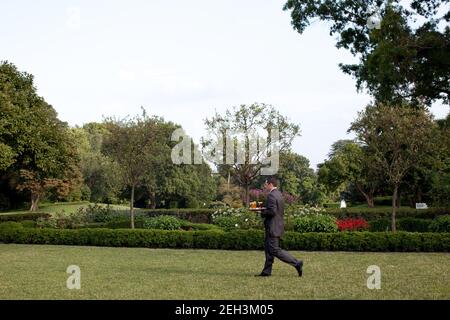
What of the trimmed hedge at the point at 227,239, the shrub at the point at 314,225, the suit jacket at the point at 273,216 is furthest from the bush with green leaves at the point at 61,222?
the suit jacket at the point at 273,216

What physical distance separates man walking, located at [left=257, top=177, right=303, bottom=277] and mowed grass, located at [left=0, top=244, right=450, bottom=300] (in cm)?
31

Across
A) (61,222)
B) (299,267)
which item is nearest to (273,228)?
(299,267)

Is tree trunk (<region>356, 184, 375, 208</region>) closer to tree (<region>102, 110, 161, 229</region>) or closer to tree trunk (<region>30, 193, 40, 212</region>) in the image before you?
tree (<region>102, 110, 161, 229</region>)

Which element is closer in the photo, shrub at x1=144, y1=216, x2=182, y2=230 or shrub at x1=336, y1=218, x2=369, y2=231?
shrub at x1=336, y1=218, x2=369, y2=231

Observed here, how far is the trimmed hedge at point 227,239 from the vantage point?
1811 cm

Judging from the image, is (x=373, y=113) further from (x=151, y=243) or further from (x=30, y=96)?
(x=30, y=96)

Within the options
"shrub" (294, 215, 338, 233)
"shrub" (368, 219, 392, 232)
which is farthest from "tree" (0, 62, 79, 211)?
"shrub" (368, 219, 392, 232)

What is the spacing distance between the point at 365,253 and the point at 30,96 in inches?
764

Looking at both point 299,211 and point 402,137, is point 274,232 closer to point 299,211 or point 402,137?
point 299,211

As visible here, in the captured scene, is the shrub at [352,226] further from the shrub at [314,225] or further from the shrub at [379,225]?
the shrub at [379,225]

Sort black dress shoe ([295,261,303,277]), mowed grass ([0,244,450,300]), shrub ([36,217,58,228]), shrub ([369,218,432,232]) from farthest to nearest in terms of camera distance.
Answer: shrub ([369,218,432,232]), shrub ([36,217,58,228]), black dress shoe ([295,261,303,277]), mowed grass ([0,244,450,300])

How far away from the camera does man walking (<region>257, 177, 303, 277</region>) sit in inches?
439

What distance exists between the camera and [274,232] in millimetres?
11289

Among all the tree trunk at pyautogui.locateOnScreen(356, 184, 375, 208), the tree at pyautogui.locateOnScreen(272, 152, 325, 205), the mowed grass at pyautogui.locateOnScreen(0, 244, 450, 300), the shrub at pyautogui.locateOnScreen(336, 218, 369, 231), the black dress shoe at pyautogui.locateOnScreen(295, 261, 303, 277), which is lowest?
the mowed grass at pyautogui.locateOnScreen(0, 244, 450, 300)
